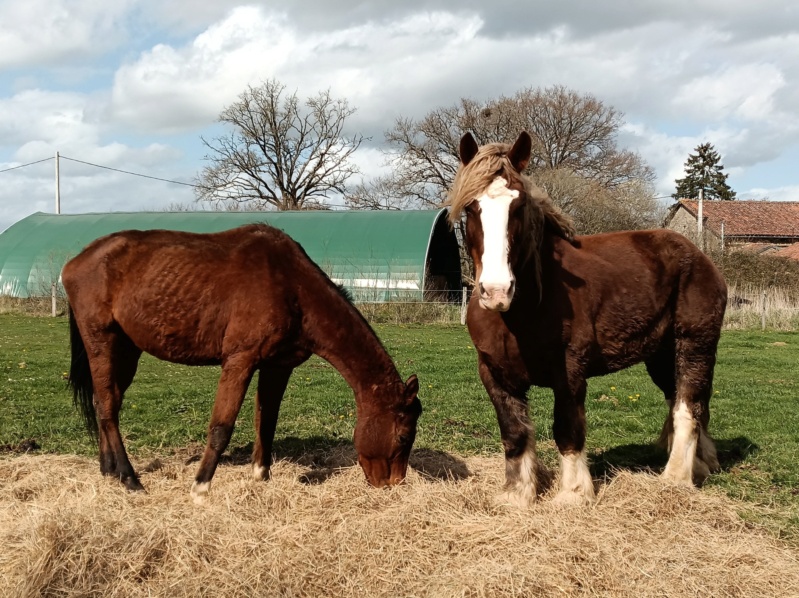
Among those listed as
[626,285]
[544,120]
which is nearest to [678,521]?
[626,285]

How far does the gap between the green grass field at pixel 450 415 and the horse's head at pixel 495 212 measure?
2.64 m

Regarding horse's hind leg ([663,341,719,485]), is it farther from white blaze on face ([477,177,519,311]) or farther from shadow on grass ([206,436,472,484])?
white blaze on face ([477,177,519,311])

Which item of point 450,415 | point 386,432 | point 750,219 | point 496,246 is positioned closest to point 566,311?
point 496,246

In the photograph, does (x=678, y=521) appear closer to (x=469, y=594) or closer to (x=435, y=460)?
(x=469, y=594)

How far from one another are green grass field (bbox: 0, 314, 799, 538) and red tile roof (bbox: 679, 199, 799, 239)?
39523 mm

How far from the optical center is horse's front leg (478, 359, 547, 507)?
16.3ft

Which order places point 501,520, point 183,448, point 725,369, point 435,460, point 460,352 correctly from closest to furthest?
point 501,520, point 435,460, point 183,448, point 725,369, point 460,352

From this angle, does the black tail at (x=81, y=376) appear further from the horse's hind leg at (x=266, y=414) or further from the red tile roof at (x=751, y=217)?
the red tile roof at (x=751, y=217)

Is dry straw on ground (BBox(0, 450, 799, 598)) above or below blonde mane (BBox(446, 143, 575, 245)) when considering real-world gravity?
below

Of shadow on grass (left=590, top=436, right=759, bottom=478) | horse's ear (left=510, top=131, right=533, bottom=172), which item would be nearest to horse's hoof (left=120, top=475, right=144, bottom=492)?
horse's ear (left=510, top=131, right=533, bottom=172)

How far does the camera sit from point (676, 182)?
72438 millimetres

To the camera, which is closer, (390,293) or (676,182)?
(390,293)

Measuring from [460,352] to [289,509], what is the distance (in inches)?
418

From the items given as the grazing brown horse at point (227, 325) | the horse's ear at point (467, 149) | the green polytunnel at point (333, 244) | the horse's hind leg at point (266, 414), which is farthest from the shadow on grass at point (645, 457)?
the green polytunnel at point (333, 244)
